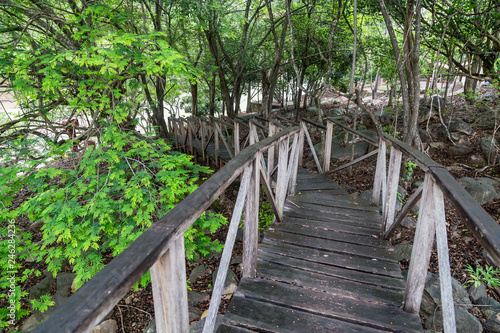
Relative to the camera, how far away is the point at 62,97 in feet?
15.9

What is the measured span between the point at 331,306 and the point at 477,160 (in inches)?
234

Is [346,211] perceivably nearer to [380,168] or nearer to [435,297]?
[380,168]

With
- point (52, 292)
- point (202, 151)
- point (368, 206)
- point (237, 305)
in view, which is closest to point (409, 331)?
point (237, 305)

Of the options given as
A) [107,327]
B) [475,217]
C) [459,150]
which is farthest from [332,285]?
[459,150]

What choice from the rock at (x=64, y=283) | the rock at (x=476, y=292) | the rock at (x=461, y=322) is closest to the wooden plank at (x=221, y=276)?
the rock at (x=461, y=322)

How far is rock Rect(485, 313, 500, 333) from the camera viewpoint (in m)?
2.75

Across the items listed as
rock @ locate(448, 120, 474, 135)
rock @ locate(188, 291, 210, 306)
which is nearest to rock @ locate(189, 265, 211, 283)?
rock @ locate(188, 291, 210, 306)

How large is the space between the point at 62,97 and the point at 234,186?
4.42m

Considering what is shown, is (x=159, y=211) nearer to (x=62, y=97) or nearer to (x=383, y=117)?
(x=62, y=97)

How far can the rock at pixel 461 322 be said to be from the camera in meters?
2.67

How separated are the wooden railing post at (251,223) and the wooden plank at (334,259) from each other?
1.12 feet

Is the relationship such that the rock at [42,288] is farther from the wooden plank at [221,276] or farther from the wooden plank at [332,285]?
the wooden plank at [221,276]

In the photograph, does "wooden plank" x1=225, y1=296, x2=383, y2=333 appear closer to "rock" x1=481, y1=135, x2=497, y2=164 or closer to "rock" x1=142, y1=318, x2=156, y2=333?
"rock" x1=142, y1=318, x2=156, y2=333

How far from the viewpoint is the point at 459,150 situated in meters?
6.34
